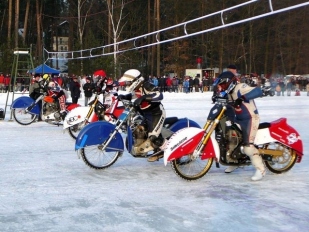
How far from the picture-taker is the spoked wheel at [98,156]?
26.3 feet

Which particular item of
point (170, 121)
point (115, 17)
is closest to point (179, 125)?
point (170, 121)

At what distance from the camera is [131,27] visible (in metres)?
53.1

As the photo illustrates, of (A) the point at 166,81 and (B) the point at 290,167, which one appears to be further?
(A) the point at 166,81

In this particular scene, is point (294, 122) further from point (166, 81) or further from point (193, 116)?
point (166, 81)

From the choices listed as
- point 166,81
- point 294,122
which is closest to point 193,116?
point 294,122

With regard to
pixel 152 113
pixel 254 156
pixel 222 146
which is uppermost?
pixel 152 113

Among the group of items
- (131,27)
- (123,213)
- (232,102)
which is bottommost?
(123,213)

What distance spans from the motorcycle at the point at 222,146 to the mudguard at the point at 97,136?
3.99 ft

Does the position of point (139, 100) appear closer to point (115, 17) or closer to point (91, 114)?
point (91, 114)

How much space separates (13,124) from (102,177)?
28.5 ft

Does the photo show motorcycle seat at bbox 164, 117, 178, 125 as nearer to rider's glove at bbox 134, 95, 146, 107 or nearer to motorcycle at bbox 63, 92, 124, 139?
rider's glove at bbox 134, 95, 146, 107

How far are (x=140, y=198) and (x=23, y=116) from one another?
10.3 metres

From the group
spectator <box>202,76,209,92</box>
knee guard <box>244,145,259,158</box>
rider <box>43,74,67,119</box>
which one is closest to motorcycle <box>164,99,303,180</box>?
knee guard <box>244,145,259,158</box>

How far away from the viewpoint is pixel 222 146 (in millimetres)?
7293
